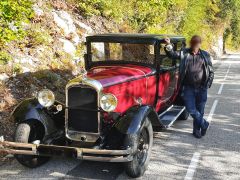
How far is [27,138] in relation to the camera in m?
5.29

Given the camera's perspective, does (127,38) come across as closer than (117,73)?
No

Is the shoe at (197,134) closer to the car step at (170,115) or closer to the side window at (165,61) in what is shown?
the car step at (170,115)

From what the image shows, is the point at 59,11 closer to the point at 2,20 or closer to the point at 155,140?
the point at 2,20

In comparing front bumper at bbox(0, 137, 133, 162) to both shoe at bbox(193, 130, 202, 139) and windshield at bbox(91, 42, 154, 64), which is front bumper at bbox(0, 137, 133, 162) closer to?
windshield at bbox(91, 42, 154, 64)

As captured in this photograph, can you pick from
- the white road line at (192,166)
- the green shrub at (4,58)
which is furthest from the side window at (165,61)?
the green shrub at (4,58)

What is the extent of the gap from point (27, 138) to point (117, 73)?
1.84 m

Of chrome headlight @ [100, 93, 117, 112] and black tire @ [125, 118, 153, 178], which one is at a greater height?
chrome headlight @ [100, 93, 117, 112]

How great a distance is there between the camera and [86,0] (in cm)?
1305

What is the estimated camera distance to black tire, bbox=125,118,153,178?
4.90 m

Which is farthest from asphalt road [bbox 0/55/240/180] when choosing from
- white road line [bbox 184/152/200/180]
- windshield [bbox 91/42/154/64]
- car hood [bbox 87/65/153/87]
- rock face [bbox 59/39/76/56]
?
rock face [bbox 59/39/76/56]

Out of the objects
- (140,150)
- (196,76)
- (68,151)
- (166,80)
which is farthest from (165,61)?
(68,151)

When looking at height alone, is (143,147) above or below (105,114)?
below

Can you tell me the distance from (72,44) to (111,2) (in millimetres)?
4048

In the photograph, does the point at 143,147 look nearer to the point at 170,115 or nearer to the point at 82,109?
the point at 82,109
